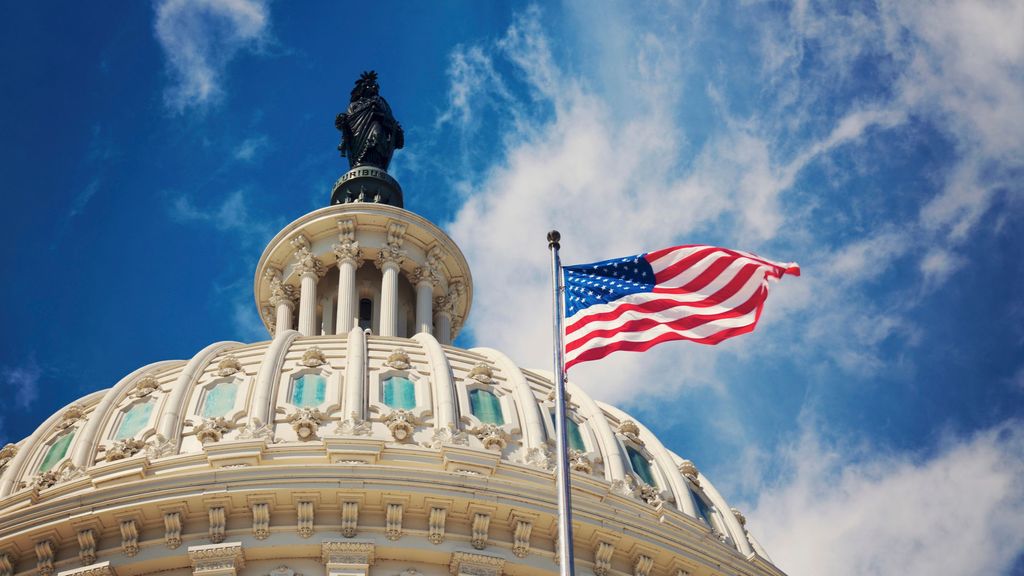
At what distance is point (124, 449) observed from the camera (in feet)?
146

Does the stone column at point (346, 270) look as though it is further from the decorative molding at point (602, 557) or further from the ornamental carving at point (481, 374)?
the decorative molding at point (602, 557)

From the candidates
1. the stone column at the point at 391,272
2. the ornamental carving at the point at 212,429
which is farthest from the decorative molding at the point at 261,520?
the stone column at the point at 391,272

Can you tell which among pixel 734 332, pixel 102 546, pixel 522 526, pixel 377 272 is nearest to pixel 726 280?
pixel 734 332

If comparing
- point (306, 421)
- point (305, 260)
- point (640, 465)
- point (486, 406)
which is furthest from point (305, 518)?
point (305, 260)

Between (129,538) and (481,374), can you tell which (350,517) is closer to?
(129,538)

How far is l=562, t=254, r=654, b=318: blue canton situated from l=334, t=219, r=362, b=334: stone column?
75.1 feet

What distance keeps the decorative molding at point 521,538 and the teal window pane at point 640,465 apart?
7069 millimetres

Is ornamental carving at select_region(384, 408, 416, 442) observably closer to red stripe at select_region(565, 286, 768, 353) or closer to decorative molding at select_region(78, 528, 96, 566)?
decorative molding at select_region(78, 528, 96, 566)

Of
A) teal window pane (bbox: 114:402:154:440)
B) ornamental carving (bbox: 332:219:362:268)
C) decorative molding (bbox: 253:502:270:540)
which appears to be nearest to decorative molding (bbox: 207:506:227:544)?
decorative molding (bbox: 253:502:270:540)

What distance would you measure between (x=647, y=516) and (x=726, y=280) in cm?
1060

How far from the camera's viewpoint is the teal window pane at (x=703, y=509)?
1875 inches

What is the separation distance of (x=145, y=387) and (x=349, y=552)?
11931mm

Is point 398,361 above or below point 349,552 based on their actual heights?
above

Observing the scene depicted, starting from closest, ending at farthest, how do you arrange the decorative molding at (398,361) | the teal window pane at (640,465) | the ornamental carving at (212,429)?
1. the ornamental carving at (212,429)
2. the teal window pane at (640,465)
3. the decorative molding at (398,361)
